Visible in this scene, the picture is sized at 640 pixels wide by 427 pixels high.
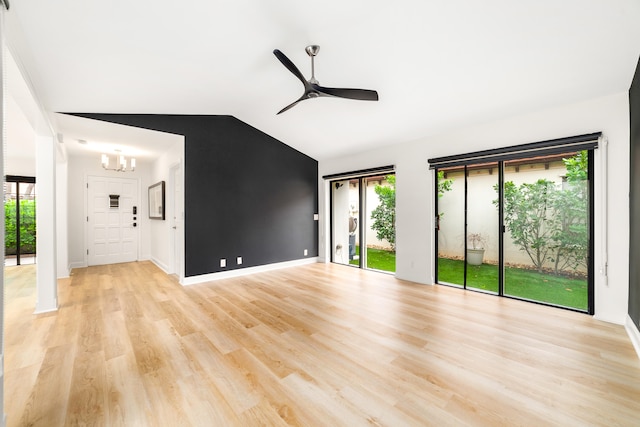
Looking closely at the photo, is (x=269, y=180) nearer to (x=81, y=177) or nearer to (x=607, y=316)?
(x=81, y=177)

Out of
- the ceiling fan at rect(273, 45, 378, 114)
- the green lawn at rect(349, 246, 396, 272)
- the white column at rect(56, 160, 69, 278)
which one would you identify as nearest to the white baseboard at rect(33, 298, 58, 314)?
the white column at rect(56, 160, 69, 278)

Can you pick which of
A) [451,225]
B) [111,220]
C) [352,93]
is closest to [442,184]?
[451,225]

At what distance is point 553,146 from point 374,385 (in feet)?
10.8

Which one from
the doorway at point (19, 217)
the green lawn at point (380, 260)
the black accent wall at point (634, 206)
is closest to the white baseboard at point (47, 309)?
the doorway at point (19, 217)

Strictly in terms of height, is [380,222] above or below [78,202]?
below

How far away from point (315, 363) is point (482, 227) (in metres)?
3.13

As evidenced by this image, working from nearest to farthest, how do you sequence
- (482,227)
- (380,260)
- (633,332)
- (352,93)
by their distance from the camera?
(633,332) → (352,93) → (482,227) → (380,260)

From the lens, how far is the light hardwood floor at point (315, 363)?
1605 mm

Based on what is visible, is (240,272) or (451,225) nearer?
(451,225)

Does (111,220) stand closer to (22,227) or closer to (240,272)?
(22,227)

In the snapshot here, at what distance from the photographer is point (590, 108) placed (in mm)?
2939

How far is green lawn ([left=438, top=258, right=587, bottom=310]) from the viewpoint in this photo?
10.6 ft

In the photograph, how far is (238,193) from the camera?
4.92m

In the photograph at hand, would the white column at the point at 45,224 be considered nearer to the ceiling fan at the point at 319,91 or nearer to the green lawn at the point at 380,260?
the ceiling fan at the point at 319,91
